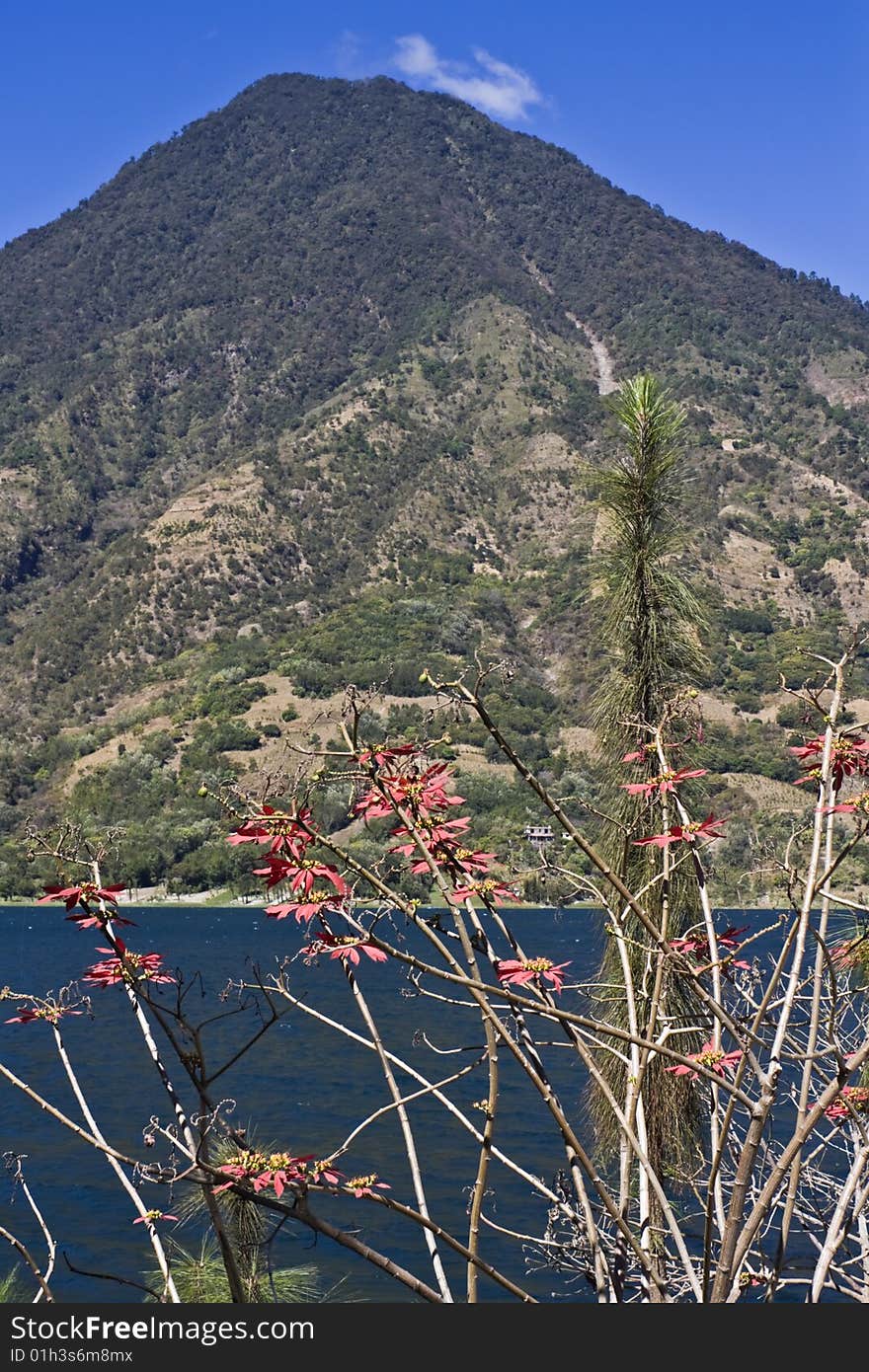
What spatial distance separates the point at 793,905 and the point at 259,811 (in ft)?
4.73

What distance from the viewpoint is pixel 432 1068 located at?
28.0m

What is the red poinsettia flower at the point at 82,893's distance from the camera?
3129mm

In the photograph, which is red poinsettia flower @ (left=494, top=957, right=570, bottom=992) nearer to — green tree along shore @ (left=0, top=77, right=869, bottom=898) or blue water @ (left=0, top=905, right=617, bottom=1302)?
blue water @ (left=0, top=905, right=617, bottom=1302)

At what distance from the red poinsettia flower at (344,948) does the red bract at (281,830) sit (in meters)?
0.25

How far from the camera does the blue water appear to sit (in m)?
17.7

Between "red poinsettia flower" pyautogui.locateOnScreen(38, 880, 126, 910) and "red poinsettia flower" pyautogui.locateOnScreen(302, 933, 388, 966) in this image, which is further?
"red poinsettia flower" pyautogui.locateOnScreen(38, 880, 126, 910)

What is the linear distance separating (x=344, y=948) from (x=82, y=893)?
0.68 meters

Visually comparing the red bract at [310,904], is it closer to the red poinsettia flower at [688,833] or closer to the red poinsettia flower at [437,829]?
the red poinsettia flower at [437,829]

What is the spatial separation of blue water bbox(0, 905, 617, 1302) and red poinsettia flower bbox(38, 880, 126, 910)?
3464mm

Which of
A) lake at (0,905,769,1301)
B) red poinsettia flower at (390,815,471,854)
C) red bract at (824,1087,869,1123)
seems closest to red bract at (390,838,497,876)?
red poinsettia flower at (390,815,471,854)

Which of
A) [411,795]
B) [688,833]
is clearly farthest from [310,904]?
[688,833]

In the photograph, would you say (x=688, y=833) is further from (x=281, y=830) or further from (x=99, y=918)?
(x=99, y=918)

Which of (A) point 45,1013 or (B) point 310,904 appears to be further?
(A) point 45,1013

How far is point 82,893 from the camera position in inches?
124
